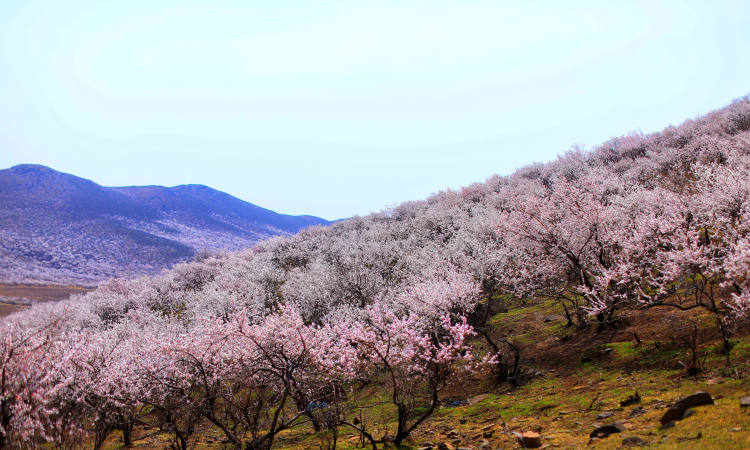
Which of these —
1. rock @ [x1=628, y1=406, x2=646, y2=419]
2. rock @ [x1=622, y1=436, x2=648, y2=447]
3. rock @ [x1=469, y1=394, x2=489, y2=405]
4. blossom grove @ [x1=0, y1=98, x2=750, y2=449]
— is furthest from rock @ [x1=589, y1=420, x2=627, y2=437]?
rock @ [x1=469, y1=394, x2=489, y2=405]

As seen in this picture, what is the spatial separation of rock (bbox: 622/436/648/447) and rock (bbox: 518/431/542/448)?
2073 mm

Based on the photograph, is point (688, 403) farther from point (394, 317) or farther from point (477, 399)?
point (477, 399)

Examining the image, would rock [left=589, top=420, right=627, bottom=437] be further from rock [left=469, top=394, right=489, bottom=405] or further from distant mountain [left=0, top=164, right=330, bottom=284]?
distant mountain [left=0, top=164, right=330, bottom=284]

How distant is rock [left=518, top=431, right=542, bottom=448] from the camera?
945cm

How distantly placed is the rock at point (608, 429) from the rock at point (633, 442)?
2.20ft

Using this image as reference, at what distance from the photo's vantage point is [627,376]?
12750mm

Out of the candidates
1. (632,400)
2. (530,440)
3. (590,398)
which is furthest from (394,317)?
(632,400)

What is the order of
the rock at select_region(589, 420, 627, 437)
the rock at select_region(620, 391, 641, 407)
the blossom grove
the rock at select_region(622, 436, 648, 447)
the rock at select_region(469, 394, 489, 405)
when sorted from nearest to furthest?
1. the rock at select_region(622, 436, 648, 447)
2. the rock at select_region(589, 420, 627, 437)
3. the rock at select_region(620, 391, 641, 407)
4. the blossom grove
5. the rock at select_region(469, 394, 489, 405)

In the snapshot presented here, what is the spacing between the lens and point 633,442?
7.77 m

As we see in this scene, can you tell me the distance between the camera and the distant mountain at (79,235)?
121375 millimetres

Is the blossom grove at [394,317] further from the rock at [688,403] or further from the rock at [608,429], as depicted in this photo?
the rock at [608,429]

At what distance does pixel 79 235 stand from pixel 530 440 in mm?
177595

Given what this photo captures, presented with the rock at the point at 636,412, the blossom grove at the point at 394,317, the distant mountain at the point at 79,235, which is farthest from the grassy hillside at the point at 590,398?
the distant mountain at the point at 79,235

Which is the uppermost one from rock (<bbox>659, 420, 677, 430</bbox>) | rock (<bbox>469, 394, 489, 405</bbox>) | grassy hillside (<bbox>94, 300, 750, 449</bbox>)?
rock (<bbox>659, 420, 677, 430</bbox>)
